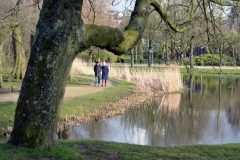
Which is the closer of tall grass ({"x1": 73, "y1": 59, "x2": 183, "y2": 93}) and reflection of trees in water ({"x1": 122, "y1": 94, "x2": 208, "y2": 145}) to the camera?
reflection of trees in water ({"x1": 122, "y1": 94, "x2": 208, "y2": 145})

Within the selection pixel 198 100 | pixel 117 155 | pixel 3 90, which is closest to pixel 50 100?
pixel 117 155

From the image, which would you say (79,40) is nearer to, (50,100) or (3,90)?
(50,100)

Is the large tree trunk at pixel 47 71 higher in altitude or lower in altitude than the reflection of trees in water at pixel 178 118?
higher

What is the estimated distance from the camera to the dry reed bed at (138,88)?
14.3 metres

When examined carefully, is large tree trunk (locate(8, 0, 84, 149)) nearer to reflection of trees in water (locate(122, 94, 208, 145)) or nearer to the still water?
the still water

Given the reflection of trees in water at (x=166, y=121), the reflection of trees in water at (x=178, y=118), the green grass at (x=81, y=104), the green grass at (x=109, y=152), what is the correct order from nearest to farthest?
the green grass at (x=109, y=152), the green grass at (x=81, y=104), the reflection of trees in water at (x=166, y=121), the reflection of trees in water at (x=178, y=118)

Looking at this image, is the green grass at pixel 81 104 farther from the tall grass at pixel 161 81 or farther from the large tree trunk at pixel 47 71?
the large tree trunk at pixel 47 71

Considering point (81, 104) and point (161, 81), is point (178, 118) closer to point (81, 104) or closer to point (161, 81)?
point (81, 104)

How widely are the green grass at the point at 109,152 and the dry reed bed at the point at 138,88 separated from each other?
5.08 m

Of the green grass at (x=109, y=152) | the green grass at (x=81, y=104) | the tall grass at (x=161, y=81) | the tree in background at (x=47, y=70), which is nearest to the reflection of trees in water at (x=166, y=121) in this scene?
the green grass at (x=81, y=104)

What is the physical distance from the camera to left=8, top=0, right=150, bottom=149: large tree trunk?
5.14 m

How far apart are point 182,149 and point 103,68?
566 inches

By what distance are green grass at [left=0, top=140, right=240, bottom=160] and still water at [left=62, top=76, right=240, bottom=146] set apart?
164cm

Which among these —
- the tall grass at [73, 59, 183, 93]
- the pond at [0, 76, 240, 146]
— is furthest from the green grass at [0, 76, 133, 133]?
the tall grass at [73, 59, 183, 93]
